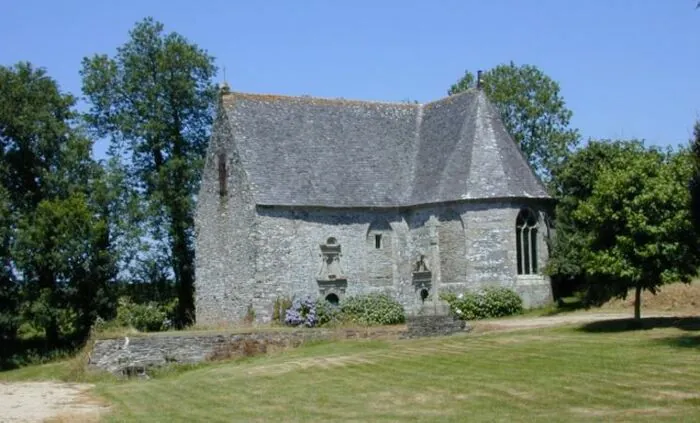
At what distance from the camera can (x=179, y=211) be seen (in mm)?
51625

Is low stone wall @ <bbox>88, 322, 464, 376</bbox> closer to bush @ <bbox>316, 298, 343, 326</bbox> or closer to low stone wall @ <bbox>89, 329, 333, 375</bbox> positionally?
low stone wall @ <bbox>89, 329, 333, 375</bbox>

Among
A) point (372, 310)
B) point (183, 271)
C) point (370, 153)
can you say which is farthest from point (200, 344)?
point (183, 271)

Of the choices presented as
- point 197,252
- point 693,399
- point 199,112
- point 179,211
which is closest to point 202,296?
point 197,252

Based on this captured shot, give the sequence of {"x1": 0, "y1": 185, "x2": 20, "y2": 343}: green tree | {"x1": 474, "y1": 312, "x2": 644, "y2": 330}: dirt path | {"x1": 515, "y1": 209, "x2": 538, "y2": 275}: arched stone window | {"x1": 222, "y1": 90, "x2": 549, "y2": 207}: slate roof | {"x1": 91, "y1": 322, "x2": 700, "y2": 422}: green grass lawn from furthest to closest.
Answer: {"x1": 0, "y1": 185, "x2": 20, "y2": 343}: green tree → {"x1": 222, "y1": 90, "x2": 549, "y2": 207}: slate roof → {"x1": 515, "y1": 209, "x2": 538, "y2": 275}: arched stone window → {"x1": 474, "y1": 312, "x2": 644, "y2": 330}: dirt path → {"x1": 91, "y1": 322, "x2": 700, "y2": 422}: green grass lawn

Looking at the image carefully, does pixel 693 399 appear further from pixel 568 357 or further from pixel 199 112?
pixel 199 112

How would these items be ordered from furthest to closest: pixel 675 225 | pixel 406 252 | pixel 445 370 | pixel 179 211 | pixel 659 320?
pixel 179 211
pixel 406 252
pixel 659 320
pixel 675 225
pixel 445 370

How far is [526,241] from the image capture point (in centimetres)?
4225

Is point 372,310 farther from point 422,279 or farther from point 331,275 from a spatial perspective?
point 422,279

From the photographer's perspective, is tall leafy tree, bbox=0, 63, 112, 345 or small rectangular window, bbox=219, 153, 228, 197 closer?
small rectangular window, bbox=219, 153, 228, 197

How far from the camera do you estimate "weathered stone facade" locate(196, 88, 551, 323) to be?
41656 millimetres

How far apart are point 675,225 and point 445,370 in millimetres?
8847

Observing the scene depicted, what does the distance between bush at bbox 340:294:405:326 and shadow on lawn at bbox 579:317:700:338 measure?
1213 centimetres

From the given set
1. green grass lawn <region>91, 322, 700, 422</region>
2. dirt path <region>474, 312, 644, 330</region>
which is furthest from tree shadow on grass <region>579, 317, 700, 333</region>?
dirt path <region>474, 312, 644, 330</region>

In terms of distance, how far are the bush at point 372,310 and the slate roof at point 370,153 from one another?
4297 mm
